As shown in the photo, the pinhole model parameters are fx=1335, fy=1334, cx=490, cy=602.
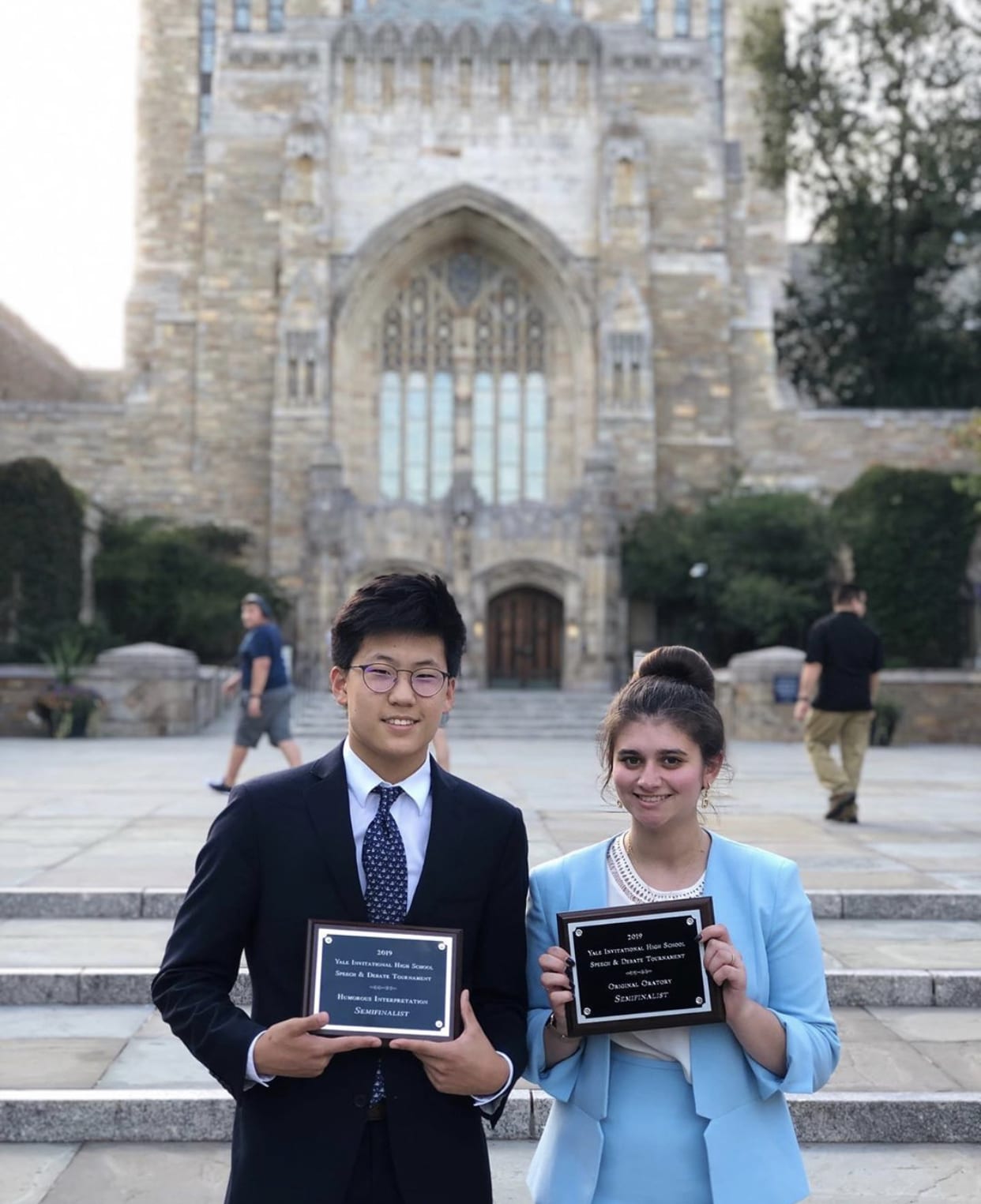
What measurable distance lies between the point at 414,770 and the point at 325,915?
0.30 m

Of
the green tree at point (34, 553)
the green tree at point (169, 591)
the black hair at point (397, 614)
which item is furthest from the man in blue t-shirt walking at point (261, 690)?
the green tree at point (169, 591)

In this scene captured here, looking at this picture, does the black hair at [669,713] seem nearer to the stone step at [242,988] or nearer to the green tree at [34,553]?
the stone step at [242,988]

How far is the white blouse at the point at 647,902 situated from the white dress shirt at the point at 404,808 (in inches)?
14.6

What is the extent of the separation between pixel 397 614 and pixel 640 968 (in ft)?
2.47

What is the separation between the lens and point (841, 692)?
9219 mm

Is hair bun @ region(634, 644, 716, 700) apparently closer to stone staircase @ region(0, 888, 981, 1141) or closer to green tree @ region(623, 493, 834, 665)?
stone staircase @ region(0, 888, 981, 1141)

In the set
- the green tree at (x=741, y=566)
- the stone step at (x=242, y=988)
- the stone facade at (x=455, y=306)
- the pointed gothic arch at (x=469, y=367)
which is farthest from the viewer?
the pointed gothic arch at (x=469, y=367)

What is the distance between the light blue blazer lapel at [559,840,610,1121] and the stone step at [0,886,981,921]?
4.18m

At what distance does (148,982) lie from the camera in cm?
513

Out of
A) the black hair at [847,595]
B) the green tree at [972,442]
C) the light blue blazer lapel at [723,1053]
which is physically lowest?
the light blue blazer lapel at [723,1053]

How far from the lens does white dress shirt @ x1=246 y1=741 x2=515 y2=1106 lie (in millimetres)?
2357

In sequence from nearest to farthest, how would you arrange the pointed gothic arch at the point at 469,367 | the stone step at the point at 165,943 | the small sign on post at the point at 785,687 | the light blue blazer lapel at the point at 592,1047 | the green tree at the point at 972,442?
the light blue blazer lapel at the point at 592,1047 < the stone step at the point at 165,943 < the small sign on post at the point at 785,687 < the green tree at the point at 972,442 < the pointed gothic arch at the point at 469,367

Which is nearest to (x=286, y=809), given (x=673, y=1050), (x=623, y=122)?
(x=673, y=1050)

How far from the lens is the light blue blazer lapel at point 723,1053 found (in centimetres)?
237
